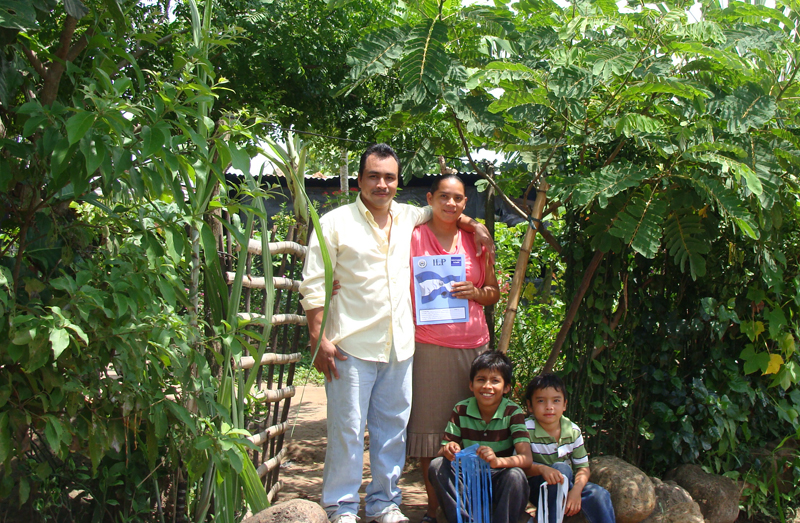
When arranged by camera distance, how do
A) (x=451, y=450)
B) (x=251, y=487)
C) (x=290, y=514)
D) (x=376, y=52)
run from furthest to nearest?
(x=376, y=52) < (x=451, y=450) < (x=290, y=514) < (x=251, y=487)

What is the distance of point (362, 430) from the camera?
9.94 feet

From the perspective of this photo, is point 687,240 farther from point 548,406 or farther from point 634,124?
point 548,406

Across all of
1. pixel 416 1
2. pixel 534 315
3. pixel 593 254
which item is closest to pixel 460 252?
pixel 593 254

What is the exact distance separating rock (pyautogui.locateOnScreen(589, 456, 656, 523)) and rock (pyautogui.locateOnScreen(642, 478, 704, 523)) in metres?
0.07

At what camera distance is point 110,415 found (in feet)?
6.83

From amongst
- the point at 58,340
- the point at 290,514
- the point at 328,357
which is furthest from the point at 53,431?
the point at 328,357

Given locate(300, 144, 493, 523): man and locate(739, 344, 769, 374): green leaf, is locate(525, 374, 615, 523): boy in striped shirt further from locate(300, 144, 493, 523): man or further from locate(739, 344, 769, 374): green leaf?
locate(739, 344, 769, 374): green leaf

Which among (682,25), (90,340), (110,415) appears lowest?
(110,415)

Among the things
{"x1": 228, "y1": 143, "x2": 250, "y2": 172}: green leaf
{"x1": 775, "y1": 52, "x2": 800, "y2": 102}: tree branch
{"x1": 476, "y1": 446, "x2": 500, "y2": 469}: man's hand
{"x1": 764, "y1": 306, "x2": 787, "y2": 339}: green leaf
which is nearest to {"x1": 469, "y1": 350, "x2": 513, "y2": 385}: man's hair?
{"x1": 476, "y1": 446, "x2": 500, "y2": 469}: man's hand

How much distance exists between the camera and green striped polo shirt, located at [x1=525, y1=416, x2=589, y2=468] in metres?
3.08

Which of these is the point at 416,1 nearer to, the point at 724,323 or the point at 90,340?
the point at 90,340

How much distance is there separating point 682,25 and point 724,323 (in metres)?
1.67

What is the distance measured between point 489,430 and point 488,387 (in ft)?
0.71

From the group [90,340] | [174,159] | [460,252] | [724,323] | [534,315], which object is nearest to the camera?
[174,159]
